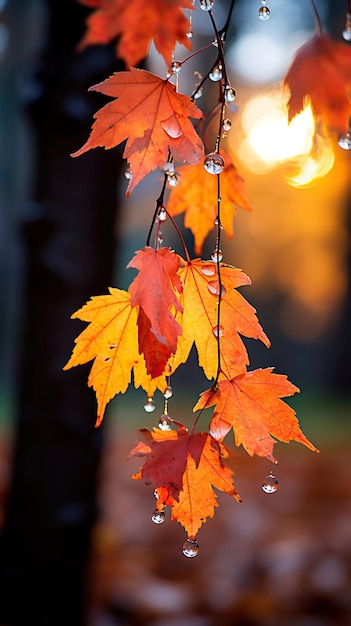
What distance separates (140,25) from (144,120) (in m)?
0.48

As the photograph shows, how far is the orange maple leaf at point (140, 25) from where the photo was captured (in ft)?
3.11

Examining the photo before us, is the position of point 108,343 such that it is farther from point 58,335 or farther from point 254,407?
point 58,335

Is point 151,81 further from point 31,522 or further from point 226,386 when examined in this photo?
point 31,522

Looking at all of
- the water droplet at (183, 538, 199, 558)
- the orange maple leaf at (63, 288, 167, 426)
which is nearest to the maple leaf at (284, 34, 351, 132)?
the orange maple leaf at (63, 288, 167, 426)

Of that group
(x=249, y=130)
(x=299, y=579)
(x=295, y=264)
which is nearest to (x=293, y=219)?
(x=295, y=264)

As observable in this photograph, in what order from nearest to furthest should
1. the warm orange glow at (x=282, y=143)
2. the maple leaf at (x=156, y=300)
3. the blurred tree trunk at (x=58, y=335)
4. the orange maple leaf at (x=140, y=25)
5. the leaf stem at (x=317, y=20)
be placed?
the maple leaf at (x=156, y=300), the leaf stem at (x=317, y=20), the orange maple leaf at (x=140, y=25), the warm orange glow at (x=282, y=143), the blurred tree trunk at (x=58, y=335)

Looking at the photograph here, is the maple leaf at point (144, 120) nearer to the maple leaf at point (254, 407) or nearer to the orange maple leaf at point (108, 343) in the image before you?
the orange maple leaf at point (108, 343)

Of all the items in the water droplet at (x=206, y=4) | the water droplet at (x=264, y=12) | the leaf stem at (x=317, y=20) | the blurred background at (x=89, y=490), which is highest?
the water droplet at (x=264, y=12)

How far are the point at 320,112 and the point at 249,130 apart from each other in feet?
16.9

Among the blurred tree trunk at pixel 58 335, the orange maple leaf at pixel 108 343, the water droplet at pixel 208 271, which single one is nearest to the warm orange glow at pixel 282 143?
the water droplet at pixel 208 271

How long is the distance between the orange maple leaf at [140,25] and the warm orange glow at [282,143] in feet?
0.65

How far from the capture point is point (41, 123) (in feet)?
5.68

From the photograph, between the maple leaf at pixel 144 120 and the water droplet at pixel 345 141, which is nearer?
the maple leaf at pixel 144 120

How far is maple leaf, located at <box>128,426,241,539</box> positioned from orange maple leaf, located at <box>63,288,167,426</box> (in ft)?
0.24
